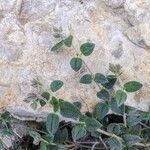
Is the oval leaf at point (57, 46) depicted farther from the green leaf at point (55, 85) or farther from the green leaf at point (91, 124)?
the green leaf at point (91, 124)

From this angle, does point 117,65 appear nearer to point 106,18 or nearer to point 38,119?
point 106,18

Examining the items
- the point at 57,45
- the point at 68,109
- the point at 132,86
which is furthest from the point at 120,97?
the point at 57,45

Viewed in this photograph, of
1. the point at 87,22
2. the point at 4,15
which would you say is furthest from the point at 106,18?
the point at 4,15

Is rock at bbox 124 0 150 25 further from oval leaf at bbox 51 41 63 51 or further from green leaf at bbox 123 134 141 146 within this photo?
green leaf at bbox 123 134 141 146

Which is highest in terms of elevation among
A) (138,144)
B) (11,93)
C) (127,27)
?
(127,27)

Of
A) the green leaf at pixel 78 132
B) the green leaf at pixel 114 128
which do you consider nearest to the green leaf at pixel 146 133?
the green leaf at pixel 114 128

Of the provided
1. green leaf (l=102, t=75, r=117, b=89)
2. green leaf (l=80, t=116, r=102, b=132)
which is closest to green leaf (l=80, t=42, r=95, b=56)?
green leaf (l=102, t=75, r=117, b=89)
